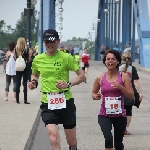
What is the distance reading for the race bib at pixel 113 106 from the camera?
877 cm

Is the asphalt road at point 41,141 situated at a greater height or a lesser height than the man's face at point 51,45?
Answer: lesser

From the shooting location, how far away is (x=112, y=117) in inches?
349

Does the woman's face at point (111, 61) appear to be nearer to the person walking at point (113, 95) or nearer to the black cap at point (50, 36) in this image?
the person walking at point (113, 95)

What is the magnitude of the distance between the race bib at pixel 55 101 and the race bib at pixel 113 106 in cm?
53

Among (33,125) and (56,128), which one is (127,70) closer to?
(33,125)

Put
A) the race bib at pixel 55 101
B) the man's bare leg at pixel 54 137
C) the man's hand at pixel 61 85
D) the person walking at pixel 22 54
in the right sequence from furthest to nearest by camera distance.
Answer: the person walking at pixel 22 54, the race bib at pixel 55 101, the man's hand at pixel 61 85, the man's bare leg at pixel 54 137

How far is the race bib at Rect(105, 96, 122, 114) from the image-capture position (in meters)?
8.77

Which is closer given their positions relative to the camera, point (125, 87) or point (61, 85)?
point (61, 85)

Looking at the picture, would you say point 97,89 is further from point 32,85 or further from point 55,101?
point 32,85

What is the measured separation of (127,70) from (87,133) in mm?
1581

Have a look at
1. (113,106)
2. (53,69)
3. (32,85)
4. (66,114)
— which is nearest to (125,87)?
(113,106)

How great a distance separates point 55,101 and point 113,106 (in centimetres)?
70

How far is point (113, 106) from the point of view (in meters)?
8.73

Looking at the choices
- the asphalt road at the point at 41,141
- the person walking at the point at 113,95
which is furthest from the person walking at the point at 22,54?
the person walking at the point at 113,95
